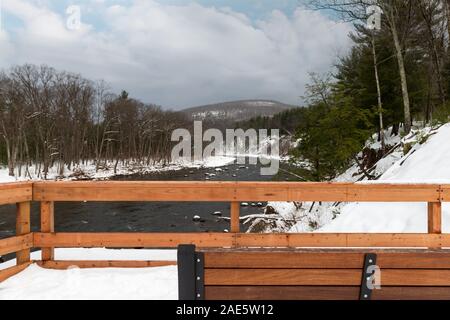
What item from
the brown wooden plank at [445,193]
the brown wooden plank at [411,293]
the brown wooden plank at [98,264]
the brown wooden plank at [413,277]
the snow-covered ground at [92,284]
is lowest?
the snow-covered ground at [92,284]

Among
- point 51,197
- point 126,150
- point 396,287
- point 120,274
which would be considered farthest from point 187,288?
point 126,150

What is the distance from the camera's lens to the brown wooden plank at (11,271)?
4.47 meters

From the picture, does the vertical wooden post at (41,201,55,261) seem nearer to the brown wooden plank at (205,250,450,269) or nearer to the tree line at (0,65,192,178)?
the brown wooden plank at (205,250,450,269)

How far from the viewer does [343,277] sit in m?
2.26

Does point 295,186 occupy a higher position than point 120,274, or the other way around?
point 295,186

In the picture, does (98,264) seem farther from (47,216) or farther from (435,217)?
(435,217)

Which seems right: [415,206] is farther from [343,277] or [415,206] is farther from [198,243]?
[343,277]

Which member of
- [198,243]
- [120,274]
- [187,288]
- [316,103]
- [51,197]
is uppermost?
[316,103]

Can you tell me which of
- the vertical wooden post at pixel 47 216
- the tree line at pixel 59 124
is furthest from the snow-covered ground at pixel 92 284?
the tree line at pixel 59 124

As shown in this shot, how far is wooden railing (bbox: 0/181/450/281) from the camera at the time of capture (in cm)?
454

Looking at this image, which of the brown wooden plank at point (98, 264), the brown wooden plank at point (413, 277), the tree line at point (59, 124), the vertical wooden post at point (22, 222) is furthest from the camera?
the tree line at point (59, 124)
